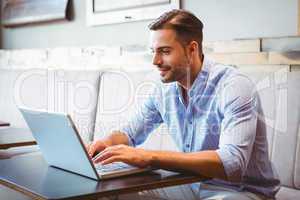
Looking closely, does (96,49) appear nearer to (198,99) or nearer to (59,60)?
(59,60)

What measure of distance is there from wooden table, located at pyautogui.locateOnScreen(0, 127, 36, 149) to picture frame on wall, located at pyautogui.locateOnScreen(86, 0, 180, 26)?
101 cm

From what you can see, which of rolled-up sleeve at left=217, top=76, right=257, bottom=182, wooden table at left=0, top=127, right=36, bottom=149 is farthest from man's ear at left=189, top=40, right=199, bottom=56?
wooden table at left=0, top=127, right=36, bottom=149

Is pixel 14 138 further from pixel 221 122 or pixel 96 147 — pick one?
pixel 221 122

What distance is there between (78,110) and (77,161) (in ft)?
5.10

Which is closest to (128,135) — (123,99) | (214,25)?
(123,99)

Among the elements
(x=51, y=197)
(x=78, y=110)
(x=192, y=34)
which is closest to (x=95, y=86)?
(x=78, y=110)

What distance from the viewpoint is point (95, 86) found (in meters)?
2.68

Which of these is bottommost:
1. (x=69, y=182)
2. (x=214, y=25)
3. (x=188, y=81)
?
(x=69, y=182)

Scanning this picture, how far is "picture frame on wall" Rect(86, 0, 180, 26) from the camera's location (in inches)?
103

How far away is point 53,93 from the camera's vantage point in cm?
292

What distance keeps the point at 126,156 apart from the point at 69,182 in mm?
162

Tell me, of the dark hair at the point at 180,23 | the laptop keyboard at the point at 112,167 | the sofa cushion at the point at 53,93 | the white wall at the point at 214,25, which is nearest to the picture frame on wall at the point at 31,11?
the white wall at the point at 214,25

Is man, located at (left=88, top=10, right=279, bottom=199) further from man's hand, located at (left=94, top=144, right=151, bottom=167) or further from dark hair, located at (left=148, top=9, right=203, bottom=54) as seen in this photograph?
man's hand, located at (left=94, top=144, right=151, bottom=167)

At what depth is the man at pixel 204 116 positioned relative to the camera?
1.35 meters
